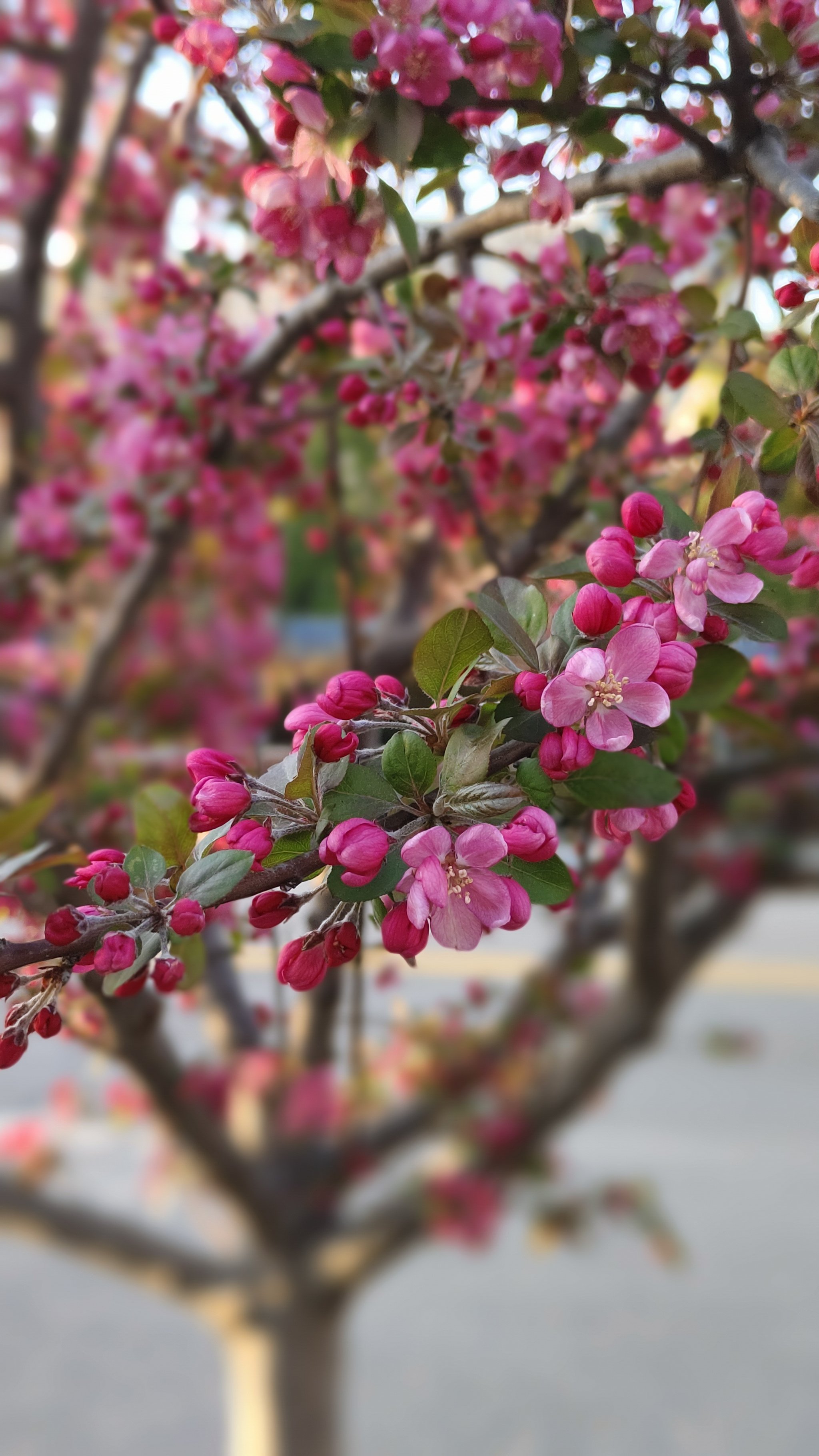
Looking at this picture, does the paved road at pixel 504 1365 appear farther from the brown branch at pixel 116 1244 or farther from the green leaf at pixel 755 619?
the green leaf at pixel 755 619

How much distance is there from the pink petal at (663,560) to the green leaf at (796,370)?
0.40 ft

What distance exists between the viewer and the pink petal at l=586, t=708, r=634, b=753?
392 millimetres

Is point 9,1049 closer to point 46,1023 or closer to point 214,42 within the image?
point 46,1023

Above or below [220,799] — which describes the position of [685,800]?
below

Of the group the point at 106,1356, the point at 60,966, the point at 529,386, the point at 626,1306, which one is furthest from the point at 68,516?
the point at 626,1306

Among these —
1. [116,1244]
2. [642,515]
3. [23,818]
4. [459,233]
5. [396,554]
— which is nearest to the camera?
[23,818]

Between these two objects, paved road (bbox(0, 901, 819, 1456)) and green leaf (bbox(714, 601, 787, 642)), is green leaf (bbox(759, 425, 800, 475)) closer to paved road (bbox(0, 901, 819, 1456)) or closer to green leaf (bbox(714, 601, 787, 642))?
green leaf (bbox(714, 601, 787, 642))

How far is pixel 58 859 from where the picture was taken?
44 cm

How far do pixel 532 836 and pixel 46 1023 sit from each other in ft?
0.64

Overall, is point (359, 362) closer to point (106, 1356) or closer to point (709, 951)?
point (709, 951)

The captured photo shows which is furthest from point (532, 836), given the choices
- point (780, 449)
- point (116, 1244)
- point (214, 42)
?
point (116, 1244)

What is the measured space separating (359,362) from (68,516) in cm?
A: 86

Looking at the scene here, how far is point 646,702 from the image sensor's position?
40cm

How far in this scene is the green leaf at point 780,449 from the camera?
0.49m
